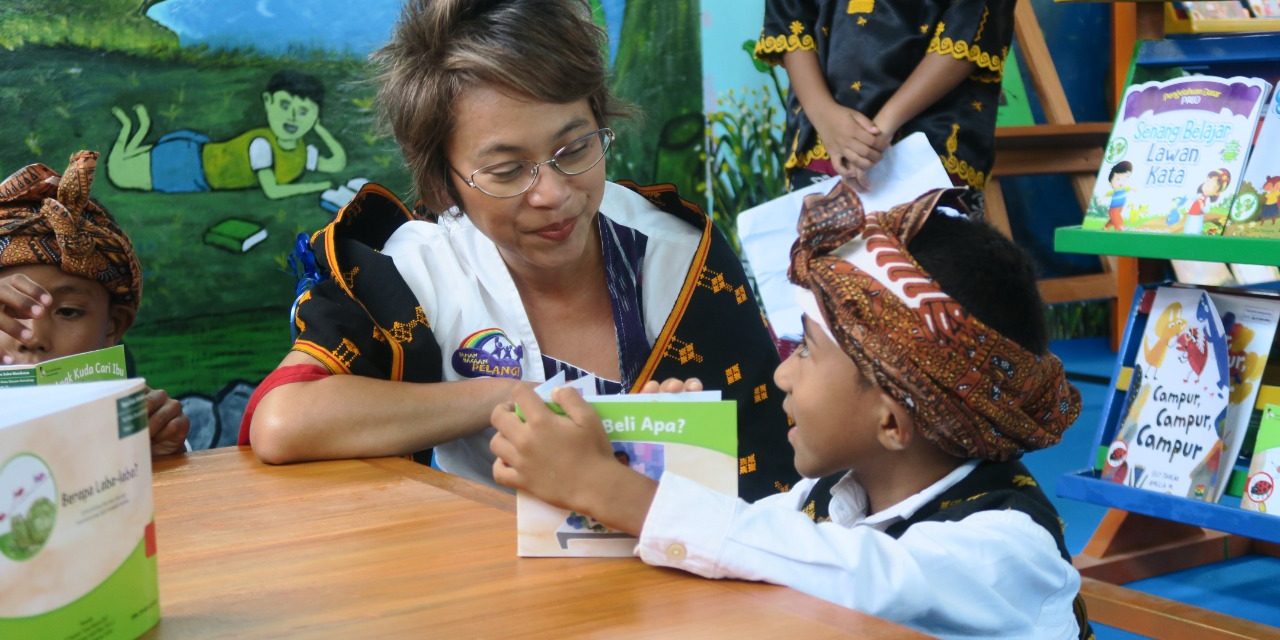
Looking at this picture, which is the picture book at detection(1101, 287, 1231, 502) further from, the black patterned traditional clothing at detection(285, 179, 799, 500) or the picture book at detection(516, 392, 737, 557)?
the picture book at detection(516, 392, 737, 557)

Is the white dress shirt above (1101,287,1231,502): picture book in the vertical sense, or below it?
above

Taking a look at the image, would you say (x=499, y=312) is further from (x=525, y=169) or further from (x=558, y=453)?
(x=558, y=453)

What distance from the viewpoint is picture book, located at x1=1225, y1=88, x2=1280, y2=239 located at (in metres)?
2.39

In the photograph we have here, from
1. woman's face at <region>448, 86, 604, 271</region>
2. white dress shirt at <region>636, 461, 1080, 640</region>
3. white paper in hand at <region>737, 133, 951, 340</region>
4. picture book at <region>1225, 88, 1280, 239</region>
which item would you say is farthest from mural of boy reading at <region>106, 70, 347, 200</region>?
white dress shirt at <region>636, 461, 1080, 640</region>

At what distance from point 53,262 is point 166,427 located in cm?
44

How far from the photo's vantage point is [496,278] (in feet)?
6.24

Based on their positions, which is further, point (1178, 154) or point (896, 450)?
point (1178, 154)

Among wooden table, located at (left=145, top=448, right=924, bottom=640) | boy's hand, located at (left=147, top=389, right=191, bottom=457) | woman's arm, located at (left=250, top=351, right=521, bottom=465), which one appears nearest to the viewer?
wooden table, located at (left=145, top=448, right=924, bottom=640)

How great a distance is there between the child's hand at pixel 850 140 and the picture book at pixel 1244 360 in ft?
2.56

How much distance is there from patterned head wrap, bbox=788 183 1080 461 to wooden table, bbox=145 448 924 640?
35cm

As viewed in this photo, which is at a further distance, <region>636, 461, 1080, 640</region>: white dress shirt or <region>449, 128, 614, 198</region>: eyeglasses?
<region>449, 128, 614, 198</region>: eyeglasses

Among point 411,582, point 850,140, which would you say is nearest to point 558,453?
point 411,582

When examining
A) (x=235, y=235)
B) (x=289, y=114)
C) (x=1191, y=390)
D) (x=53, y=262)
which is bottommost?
(x=1191, y=390)

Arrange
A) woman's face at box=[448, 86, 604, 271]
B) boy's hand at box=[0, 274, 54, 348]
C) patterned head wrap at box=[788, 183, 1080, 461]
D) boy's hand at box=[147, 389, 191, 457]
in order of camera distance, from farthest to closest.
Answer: boy's hand at box=[0, 274, 54, 348] → woman's face at box=[448, 86, 604, 271] → boy's hand at box=[147, 389, 191, 457] → patterned head wrap at box=[788, 183, 1080, 461]
